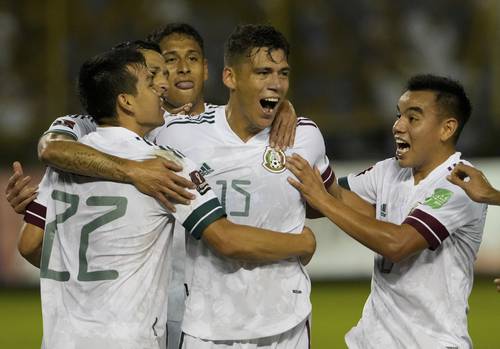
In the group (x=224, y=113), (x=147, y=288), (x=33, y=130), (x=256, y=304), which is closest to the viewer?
(x=147, y=288)

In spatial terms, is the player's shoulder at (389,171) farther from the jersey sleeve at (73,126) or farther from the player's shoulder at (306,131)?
the jersey sleeve at (73,126)

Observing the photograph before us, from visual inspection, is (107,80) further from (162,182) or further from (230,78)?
(230,78)

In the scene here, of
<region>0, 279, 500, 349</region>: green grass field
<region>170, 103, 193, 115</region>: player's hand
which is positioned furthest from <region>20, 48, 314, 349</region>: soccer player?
<region>0, 279, 500, 349</region>: green grass field

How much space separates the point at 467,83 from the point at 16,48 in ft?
20.6

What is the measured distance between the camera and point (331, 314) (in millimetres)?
10977

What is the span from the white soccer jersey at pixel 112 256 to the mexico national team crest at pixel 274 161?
538 millimetres

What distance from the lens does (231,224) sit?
4.61 metres

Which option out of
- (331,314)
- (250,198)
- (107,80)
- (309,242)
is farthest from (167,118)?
(331,314)

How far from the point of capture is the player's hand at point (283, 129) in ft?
16.6

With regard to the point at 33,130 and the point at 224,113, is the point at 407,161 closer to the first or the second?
the point at 224,113

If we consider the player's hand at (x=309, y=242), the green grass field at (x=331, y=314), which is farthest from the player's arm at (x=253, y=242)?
the green grass field at (x=331, y=314)

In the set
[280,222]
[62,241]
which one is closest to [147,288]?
[62,241]

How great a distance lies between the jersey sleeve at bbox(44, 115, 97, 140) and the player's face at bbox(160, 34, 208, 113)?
1.01 meters

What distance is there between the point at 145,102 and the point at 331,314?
671cm
